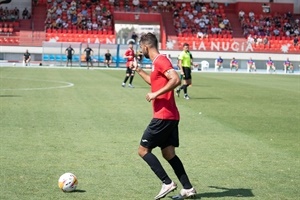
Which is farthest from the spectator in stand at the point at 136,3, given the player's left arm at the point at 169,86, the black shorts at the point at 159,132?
the player's left arm at the point at 169,86

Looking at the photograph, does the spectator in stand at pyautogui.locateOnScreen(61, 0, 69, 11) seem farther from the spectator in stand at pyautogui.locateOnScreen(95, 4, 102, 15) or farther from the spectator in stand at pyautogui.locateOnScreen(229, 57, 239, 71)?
the spectator in stand at pyautogui.locateOnScreen(229, 57, 239, 71)

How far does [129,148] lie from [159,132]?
433 cm

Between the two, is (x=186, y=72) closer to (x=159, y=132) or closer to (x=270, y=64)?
(x=159, y=132)

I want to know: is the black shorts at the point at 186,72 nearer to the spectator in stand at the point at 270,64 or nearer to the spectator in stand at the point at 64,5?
the spectator in stand at the point at 270,64

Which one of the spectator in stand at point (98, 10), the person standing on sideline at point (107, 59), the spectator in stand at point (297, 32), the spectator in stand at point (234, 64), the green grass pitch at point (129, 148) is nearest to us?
the green grass pitch at point (129, 148)

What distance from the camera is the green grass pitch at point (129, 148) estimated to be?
918 cm

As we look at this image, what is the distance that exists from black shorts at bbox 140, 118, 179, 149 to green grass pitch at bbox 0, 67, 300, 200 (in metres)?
0.74

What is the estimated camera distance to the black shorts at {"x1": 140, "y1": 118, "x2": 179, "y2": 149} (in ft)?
27.5

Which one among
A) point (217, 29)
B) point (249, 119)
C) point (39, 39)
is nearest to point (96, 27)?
point (39, 39)

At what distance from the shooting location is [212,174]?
10.3 metres

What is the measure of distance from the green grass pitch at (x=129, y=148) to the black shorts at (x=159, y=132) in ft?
2.42

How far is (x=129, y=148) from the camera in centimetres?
1266

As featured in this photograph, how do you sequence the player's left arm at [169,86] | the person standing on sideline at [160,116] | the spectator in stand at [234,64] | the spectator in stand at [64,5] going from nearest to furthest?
the player's left arm at [169,86], the person standing on sideline at [160,116], the spectator in stand at [234,64], the spectator in stand at [64,5]

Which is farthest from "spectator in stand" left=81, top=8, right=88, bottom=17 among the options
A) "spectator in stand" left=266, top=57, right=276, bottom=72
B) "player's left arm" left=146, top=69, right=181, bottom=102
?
"player's left arm" left=146, top=69, right=181, bottom=102
